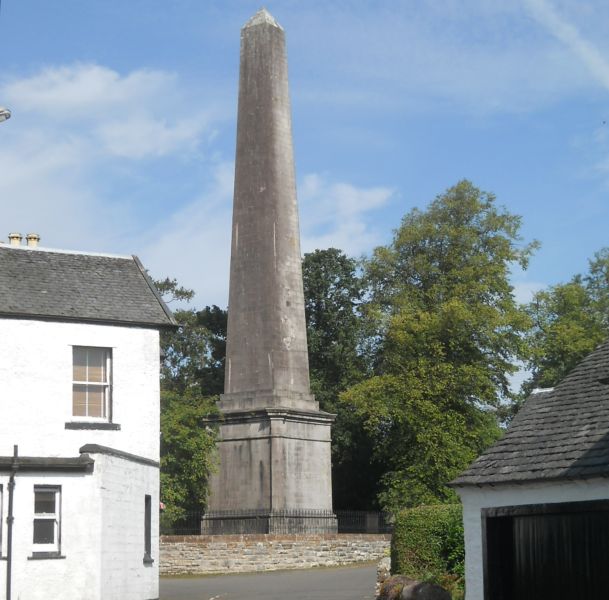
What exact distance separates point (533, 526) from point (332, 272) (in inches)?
1665

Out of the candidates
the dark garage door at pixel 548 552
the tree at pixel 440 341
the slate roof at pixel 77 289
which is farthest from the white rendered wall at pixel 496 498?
the tree at pixel 440 341

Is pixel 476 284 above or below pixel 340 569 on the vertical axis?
above

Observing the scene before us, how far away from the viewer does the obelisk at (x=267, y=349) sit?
132 ft

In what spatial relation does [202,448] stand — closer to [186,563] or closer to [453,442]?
[186,563]

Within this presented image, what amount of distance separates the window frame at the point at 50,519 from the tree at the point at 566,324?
2968cm

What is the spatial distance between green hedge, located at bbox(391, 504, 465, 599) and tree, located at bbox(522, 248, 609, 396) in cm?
2521

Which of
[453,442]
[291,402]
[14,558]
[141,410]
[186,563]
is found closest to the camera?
[14,558]

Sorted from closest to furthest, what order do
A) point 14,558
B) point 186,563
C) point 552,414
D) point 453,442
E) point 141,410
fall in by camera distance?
point 552,414 → point 14,558 → point 141,410 → point 186,563 → point 453,442

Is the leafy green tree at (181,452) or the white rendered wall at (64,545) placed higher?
the leafy green tree at (181,452)

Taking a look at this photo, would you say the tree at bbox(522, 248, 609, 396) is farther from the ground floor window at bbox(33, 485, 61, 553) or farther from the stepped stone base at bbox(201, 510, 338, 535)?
the ground floor window at bbox(33, 485, 61, 553)

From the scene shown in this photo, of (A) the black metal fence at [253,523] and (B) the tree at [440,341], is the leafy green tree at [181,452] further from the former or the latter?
(B) the tree at [440,341]

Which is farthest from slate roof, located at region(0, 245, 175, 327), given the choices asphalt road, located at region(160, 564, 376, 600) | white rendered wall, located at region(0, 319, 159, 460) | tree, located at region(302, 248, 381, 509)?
tree, located at region(302, 248, 381, 509)

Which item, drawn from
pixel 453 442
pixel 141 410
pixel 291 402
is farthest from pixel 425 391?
pixel 141 410

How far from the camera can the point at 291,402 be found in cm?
4041
